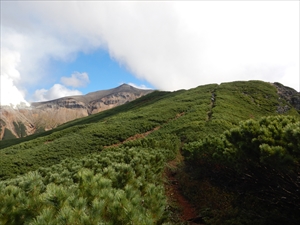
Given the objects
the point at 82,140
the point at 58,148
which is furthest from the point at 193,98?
the point at 58,148

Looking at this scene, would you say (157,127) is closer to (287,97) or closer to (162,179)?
(162,179)

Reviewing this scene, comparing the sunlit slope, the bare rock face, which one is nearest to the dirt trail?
the sunlit slope

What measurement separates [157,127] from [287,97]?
41.7 meters

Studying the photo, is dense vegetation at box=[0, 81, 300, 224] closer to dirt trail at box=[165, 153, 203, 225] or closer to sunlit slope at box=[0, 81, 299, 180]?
dirt trail at box=[165, 153, 203, 225]

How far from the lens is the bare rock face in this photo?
55350mm

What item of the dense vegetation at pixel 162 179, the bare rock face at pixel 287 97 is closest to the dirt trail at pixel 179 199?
the dense vegetation at pixel 162 179

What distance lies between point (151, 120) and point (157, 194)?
129 feet

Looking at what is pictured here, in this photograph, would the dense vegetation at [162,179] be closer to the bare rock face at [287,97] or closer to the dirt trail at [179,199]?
the dirt trail at [179,199]

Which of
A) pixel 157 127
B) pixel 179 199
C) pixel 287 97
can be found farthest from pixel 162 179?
pixel 287 97

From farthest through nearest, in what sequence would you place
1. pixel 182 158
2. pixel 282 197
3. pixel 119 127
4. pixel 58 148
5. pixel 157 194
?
pixel 119 127
pixel 58 148
pixel 182 158
pixel 282 197
pixel 157 194

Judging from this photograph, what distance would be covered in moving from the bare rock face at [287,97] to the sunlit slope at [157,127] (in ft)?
4.89

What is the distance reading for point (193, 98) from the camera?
5972 cm

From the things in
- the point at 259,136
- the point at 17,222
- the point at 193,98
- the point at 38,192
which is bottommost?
the point at 17,222

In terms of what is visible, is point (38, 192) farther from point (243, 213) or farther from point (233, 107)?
point (233, 107)
